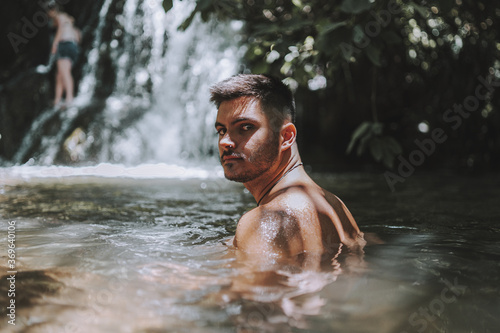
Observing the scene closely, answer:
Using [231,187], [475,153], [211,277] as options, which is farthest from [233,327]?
[475,153]

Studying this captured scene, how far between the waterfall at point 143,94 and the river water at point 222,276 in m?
4.99

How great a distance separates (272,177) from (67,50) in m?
8.77

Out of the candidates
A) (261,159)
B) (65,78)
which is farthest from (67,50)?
(261,159)

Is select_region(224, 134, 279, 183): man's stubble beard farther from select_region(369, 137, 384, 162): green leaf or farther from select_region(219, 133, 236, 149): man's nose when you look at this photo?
select_region(369, 137, 384, 162): green leaf

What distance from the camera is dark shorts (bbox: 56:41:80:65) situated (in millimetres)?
9906

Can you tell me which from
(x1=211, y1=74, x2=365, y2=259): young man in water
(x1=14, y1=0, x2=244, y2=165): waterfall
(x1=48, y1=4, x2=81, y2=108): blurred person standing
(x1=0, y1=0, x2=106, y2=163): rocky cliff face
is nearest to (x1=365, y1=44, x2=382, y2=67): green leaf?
(x1=211, y1=74, x2=365, y2=259): young man in water

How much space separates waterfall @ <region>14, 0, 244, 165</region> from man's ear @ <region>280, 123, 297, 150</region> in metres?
6.66

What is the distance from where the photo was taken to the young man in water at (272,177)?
210 centimetres

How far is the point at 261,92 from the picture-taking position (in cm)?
244

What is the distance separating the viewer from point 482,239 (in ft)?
9.29

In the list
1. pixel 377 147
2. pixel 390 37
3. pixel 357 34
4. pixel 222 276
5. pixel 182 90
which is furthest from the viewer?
pixel 182 90

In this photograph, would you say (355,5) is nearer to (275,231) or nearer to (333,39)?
(333,39)

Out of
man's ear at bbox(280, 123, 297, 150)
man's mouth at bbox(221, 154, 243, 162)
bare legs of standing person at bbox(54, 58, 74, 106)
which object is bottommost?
man's mouth at bbox(221, 154, 243, 162)

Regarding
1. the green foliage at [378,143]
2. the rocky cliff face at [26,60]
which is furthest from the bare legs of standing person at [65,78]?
the green foliage at [378,143]
